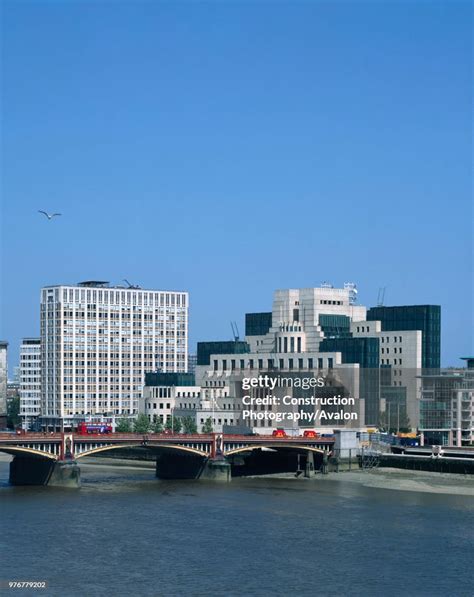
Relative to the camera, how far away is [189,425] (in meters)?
185

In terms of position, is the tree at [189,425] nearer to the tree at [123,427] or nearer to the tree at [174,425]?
the tree at [174,425]

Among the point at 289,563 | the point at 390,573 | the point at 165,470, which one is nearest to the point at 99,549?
the point at 289,563

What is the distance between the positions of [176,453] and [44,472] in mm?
17029

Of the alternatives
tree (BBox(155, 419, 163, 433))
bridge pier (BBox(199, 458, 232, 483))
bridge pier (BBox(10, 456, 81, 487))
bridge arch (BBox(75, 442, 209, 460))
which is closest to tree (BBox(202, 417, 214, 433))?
tree (BBox(155, 419, 163, 433))

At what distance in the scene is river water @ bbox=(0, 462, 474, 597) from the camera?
250 ft

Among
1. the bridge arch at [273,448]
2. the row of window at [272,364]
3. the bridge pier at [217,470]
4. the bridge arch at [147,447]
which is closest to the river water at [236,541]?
the bridge arch at [147,447]

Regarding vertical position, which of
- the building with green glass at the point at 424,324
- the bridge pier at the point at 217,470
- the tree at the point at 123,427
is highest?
the building with green glass at the point at 424,324

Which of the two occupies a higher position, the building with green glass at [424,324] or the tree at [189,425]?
the building with green glass at [424,324]

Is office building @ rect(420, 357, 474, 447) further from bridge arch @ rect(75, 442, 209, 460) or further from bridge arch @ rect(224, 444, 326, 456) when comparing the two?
bridge arch @ rect(75, 442, 209, 460)

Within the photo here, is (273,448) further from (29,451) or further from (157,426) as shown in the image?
(157,426)

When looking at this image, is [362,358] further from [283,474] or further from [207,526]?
[207,526]

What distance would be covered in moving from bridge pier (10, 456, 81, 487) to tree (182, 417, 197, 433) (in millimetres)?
54768

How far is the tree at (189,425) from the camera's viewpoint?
7269 inches

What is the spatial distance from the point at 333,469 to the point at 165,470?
59.4ft
